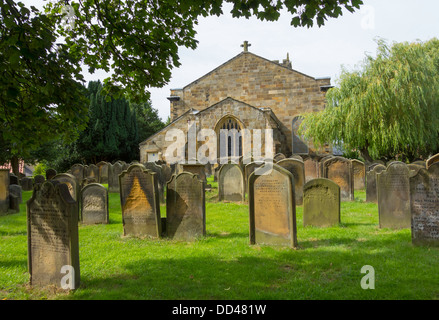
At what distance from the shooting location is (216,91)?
30.9 metres

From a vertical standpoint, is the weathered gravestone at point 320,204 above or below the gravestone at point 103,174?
below

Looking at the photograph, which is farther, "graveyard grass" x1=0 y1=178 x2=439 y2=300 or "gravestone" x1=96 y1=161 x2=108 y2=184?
"gravestone" x1=96 y1=161 x2=108 y2=184

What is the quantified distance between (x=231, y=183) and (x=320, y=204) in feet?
17.5

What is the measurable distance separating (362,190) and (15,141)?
13.9 meters

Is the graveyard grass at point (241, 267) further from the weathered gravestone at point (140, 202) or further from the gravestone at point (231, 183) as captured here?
the gravestone at point (231, 183)

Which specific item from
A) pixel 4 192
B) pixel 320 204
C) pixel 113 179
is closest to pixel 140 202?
pixel 320 204

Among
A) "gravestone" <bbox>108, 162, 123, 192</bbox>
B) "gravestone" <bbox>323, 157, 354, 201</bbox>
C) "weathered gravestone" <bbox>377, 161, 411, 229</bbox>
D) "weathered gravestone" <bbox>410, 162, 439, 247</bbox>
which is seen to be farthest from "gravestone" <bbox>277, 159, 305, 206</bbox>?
"gravestone" <bbox>108, 162, 123, 192</bbox>

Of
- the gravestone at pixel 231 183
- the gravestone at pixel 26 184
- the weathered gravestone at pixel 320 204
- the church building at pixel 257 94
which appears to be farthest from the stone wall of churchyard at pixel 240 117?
the weathered gravestone at pixel 320 204

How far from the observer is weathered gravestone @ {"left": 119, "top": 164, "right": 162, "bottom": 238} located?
7.55 meters

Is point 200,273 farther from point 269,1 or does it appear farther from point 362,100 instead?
point 362,100

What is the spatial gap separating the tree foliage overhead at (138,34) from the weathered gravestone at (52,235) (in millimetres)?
2680

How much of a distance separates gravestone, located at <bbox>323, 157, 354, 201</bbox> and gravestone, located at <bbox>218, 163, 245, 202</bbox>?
10.8ft

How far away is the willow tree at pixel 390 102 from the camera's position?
18.0 meters

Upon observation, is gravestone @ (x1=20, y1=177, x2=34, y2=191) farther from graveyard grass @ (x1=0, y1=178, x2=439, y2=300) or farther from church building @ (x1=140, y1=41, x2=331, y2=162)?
graveyard grass @ (x1=0, y1=178, x2=439, y2=300)
